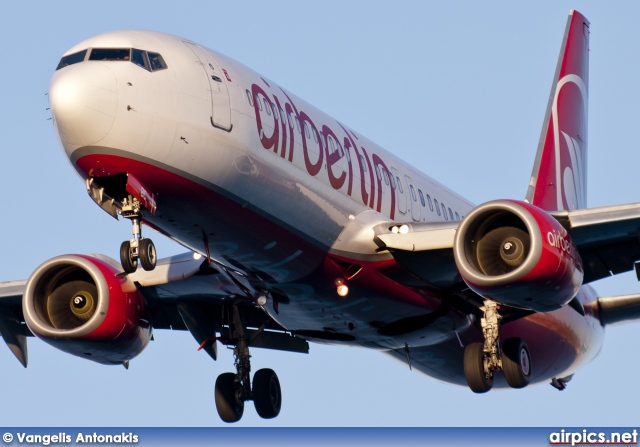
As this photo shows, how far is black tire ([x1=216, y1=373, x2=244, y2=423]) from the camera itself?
29750mm

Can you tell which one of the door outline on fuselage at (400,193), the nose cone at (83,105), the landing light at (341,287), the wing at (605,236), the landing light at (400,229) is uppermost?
the door outline on fuselage at (400,193)

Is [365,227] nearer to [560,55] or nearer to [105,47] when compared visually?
[105,47]

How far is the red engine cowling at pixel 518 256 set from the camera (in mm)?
24031

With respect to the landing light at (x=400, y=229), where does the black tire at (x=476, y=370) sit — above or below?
below

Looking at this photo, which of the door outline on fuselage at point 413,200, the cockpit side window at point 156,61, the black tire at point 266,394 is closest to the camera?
the cockpit side window at point 156,61

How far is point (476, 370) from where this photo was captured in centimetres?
2706

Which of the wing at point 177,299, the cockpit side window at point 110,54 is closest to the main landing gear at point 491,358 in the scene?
the wing at point 177,299

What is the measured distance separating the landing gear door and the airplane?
0.04 meters

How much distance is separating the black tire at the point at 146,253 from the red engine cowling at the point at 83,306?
5.76 m

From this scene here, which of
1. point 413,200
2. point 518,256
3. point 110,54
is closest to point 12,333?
point 413,200

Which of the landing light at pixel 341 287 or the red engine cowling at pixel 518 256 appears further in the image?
the landing light at pixel 341 287

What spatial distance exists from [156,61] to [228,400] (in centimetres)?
998

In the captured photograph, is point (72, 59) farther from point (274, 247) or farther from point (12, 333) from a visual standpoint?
point (12, 333)

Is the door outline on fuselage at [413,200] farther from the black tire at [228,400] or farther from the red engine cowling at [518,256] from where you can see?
the black tire at [228,400]
